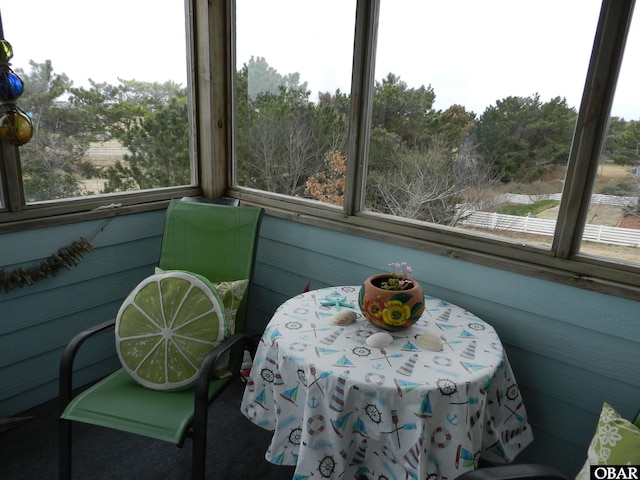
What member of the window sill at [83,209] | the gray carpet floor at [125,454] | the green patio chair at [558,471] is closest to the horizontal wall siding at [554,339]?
the green patio chair at [558,471]

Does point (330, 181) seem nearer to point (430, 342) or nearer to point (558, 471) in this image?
point (430, 342)

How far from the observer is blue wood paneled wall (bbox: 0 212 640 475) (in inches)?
56.2

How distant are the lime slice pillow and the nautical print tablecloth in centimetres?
30

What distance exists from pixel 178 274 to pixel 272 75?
119 centimetres

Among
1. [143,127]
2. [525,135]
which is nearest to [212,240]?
[143,127]

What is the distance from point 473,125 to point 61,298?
1.97 meters

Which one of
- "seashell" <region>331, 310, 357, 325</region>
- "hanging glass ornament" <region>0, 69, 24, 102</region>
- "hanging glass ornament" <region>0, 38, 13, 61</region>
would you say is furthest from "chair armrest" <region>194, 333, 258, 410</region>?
"hanging glass ornament" <region>0, 38, 13, 61</region>

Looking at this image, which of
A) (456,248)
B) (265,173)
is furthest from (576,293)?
(265,173)

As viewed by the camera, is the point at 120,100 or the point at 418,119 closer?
the point at 418,119

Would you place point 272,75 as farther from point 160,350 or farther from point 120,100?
point 160,350

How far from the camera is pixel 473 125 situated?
161cm

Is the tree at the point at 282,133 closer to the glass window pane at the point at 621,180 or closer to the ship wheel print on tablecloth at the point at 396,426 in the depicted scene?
the glass window pane at the point at 621,180

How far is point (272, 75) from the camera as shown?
87.3 inches

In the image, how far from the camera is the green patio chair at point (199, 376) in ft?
4.47
